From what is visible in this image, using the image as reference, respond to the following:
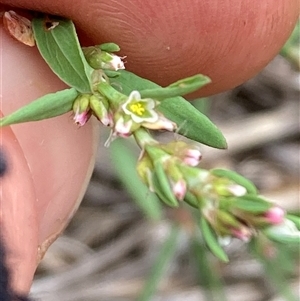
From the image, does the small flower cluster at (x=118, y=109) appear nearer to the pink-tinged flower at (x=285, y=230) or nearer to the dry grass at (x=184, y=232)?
the pink-tinged flower at (x=285, y=230)

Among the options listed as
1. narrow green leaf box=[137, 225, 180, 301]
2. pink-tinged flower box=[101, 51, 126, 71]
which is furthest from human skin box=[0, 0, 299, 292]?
narrow green leaf box=[137, 225, 180, 301]

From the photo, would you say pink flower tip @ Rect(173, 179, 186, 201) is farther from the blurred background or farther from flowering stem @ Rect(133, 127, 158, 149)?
the blurred background

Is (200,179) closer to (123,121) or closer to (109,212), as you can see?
(123,121)

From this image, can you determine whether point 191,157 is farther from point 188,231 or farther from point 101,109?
point 188,231

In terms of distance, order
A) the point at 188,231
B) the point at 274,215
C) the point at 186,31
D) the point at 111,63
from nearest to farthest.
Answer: the point at 274,215
the point at 111,63
the point at 186,31
the point at 188,231

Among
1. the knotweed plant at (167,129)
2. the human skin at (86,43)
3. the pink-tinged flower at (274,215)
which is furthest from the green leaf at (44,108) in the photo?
the pink-tinged flower at (274,215)

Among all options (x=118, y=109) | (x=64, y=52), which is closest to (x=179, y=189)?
(x=118, y=109)
